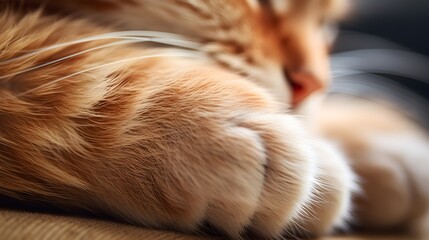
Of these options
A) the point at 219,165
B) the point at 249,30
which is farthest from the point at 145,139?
the point at 249,30

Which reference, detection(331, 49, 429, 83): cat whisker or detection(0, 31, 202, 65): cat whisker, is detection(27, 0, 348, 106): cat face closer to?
detection(0, 31, 202, 65): cat whisker

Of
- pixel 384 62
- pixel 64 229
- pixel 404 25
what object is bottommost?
pixel 64 229

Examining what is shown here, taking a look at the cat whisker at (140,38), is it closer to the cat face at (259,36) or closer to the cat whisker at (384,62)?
the cat face at (259,36)

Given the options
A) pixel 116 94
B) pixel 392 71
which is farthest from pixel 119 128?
pixel 392 71

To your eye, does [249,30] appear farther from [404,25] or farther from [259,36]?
[404,25]

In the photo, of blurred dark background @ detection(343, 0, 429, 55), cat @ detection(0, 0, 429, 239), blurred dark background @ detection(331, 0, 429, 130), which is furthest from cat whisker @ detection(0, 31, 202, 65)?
blurred dark background @ detection(343, 0, 429, 55)

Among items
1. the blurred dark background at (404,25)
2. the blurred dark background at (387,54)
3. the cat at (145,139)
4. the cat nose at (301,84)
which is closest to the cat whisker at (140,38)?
the cat at (145,139)

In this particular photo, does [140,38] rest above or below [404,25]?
below
